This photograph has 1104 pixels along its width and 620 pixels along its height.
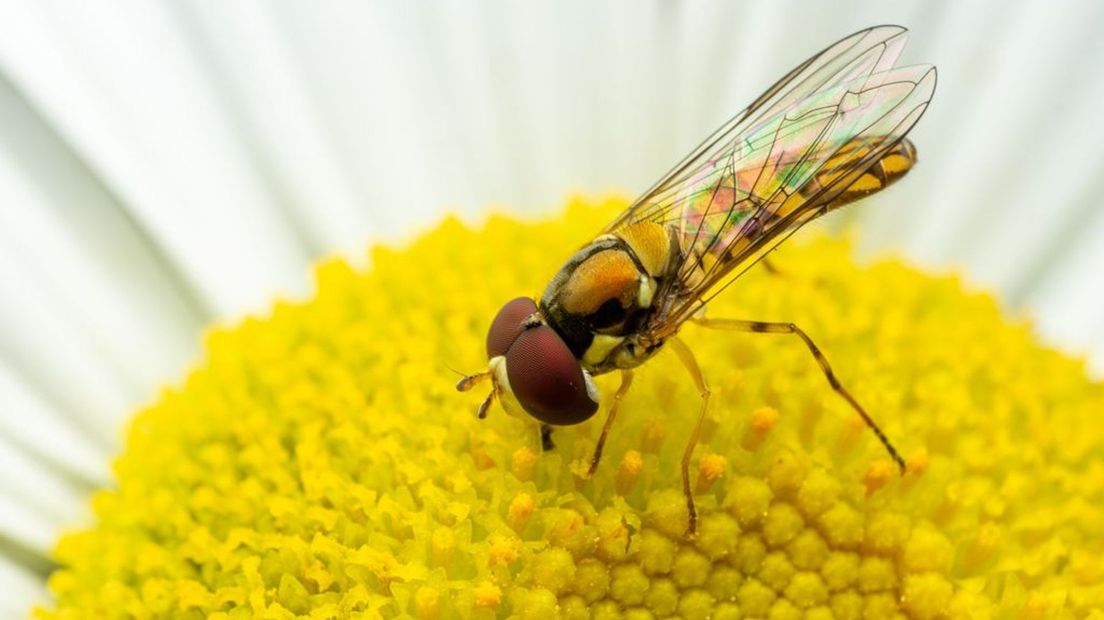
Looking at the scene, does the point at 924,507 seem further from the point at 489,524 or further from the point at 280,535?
the point at 280,535

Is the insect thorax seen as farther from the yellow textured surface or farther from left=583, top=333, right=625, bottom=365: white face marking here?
the yellow textured surface

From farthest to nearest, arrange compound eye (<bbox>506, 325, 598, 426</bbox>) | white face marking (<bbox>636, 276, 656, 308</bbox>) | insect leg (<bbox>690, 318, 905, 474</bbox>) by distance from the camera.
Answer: insect leg (<bbox>690, 318, 905, 474</bbox>), white face marking (<bbox>636, 276, 656, 308</bbox>), compound eye (<bbox>506, 325, 598, 426</bbox>)

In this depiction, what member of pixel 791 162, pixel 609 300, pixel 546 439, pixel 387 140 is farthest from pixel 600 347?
pixel 387 140

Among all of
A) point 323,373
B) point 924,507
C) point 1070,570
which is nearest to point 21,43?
point 323,373

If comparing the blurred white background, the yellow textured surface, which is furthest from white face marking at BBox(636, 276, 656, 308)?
the blurred white background

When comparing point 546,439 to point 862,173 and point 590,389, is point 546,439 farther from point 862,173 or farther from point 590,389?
point 862,173

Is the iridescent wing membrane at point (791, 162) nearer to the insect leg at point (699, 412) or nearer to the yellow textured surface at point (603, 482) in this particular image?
the insect leg at point (699, 412)

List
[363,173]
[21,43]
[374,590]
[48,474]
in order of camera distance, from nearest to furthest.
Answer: [374,590] < [48,474] < [21,43] < [363,173]
